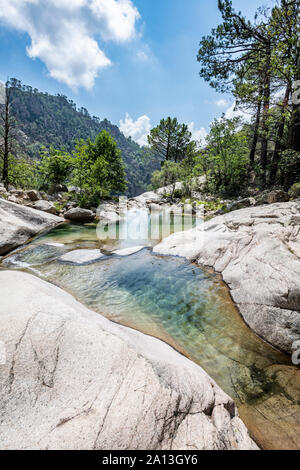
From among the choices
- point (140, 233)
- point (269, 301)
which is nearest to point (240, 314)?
point (269, 301)

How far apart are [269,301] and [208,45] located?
61.3 feet

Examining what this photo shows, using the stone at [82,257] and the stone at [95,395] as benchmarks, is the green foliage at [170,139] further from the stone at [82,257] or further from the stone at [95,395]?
the stone at [95,395]

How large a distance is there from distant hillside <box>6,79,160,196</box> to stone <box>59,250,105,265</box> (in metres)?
103

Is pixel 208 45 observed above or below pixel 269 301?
above

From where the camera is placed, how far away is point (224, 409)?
203 cm

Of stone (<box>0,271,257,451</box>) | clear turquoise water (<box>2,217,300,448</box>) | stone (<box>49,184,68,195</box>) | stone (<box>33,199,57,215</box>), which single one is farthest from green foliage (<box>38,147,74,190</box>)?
stone (<box>0,271,257,451</box>)

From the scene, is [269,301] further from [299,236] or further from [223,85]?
[223,85]

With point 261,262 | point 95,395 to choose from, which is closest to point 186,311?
point 261,262

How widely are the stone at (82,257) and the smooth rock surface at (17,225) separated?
8.96ft

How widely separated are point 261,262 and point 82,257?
5817 mm

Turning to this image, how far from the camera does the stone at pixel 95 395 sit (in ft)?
4.83

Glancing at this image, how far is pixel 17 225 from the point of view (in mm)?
8664

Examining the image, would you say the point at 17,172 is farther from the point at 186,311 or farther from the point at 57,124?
the point at 57,124

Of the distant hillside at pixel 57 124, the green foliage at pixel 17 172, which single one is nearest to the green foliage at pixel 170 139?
the green foliage at pixel 17 172
